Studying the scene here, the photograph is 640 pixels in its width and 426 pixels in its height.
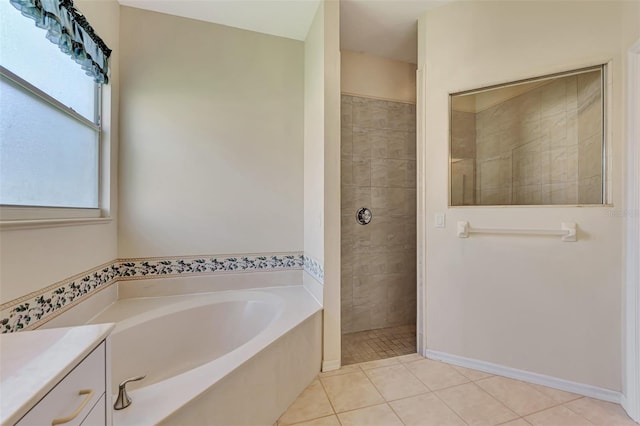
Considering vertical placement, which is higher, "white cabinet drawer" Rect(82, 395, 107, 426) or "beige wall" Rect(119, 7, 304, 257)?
"beige wall" Rect(119, 7, 304, 257)

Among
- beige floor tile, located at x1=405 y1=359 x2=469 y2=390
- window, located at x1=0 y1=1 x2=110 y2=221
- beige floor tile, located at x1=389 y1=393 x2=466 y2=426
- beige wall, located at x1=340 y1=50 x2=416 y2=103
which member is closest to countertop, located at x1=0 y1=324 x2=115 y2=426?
window, located at x1=0 y1=1 x2=110 y2=221

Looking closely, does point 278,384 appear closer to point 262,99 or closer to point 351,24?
point 262,99

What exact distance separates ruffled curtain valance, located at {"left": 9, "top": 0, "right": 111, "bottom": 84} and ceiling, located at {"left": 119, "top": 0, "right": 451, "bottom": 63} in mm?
591

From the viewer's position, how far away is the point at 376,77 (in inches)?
98.5

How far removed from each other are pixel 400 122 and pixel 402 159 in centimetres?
37

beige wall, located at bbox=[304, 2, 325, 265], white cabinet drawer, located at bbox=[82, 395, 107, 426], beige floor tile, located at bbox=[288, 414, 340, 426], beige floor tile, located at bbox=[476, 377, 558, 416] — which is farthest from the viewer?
beige wall, located at bbox=[304, 2, 325, 265]

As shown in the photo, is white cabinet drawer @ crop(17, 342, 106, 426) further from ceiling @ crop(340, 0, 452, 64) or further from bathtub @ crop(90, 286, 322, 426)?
ceiling @ crop(340, 0, 452, 64)

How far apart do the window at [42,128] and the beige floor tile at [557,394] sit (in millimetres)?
2904

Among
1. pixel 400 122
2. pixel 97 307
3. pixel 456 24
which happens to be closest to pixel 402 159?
pixel 400 122

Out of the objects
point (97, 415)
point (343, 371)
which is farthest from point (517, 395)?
point (97, 415)

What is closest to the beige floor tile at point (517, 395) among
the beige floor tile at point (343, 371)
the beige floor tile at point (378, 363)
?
the beige floor tile at point (378, 363)

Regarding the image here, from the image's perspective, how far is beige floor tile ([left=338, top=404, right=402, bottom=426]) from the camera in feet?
4.39

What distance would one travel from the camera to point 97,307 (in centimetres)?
163

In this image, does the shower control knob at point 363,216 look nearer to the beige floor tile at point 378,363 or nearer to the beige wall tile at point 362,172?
the beige wall tile at point 362,172
